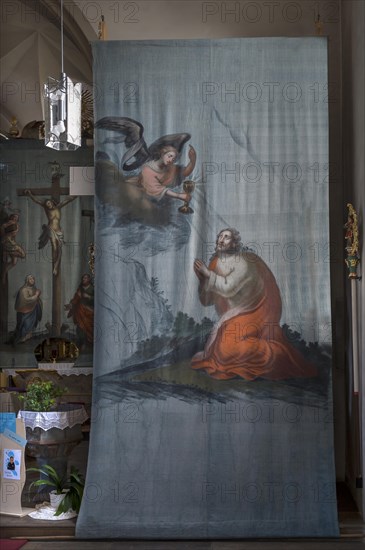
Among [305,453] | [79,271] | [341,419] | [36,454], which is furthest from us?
[79,271]

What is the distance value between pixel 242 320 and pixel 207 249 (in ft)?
2.45

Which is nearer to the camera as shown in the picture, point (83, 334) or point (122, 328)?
point (122, 328)

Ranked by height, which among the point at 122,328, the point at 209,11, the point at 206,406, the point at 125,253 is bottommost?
the point at 206,406

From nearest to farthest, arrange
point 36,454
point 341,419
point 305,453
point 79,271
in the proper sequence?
point 305,453 < point 36,454 < point 341,419 < point 79,271

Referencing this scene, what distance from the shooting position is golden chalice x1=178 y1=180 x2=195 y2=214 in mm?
8344

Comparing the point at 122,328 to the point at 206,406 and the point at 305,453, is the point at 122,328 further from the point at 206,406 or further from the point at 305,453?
the point at 305,453

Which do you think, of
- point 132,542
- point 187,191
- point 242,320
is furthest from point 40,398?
point 187,191

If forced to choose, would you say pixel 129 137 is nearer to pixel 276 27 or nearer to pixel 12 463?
pixel 276 27

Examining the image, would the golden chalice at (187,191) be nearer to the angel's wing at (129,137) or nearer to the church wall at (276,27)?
the angel's wing at (129,137)

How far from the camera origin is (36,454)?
29.2 ft

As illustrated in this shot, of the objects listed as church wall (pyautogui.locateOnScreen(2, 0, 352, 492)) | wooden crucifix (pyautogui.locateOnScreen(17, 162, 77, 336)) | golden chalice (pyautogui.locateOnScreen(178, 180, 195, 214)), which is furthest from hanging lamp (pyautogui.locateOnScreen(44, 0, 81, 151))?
wooden crucifix (pyautogui.locateOnScreen(17, 162, 77, 336))

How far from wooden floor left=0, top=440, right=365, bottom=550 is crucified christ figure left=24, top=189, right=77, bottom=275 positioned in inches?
192

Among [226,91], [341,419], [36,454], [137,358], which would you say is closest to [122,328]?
[137,358]

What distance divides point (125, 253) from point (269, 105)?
196 centimetres
